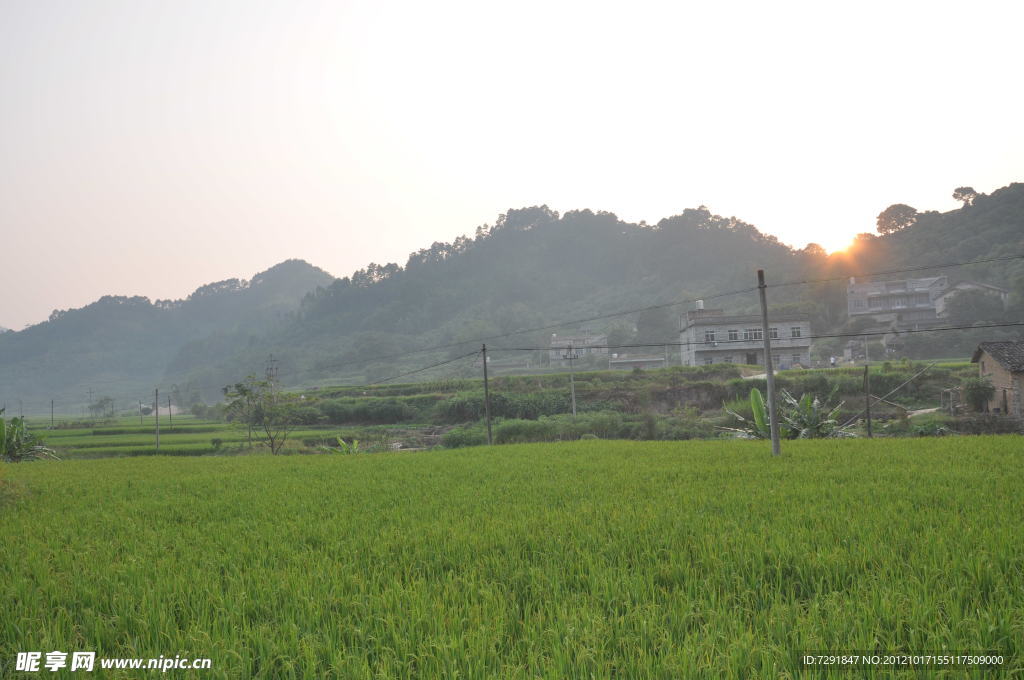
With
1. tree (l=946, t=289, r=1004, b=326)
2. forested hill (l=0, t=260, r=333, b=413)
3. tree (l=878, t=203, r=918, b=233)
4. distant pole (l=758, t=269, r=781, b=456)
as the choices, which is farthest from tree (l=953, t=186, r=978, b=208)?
forested hill (l=0, t=260, r=333, b=413)

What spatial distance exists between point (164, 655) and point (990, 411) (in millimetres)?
30430

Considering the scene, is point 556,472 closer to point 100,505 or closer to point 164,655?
point 100,505

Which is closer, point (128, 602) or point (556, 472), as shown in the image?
point (128, 602)

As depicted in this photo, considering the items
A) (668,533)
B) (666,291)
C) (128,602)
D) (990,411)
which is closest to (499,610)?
(668,533)

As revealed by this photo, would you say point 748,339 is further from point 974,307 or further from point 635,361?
point 974,307

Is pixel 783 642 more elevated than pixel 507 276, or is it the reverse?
pixel 507 276

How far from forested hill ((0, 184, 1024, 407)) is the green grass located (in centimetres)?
5699

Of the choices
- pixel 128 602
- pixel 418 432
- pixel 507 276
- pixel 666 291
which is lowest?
pixel 418 432

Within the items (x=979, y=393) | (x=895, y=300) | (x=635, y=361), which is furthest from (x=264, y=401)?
(x=895, y=300)

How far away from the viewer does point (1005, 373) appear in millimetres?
23859

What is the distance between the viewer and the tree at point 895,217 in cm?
7519

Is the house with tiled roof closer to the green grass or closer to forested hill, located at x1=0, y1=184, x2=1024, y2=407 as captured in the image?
the green grass

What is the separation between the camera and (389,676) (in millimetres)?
2777

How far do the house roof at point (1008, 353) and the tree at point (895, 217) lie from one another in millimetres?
59417
